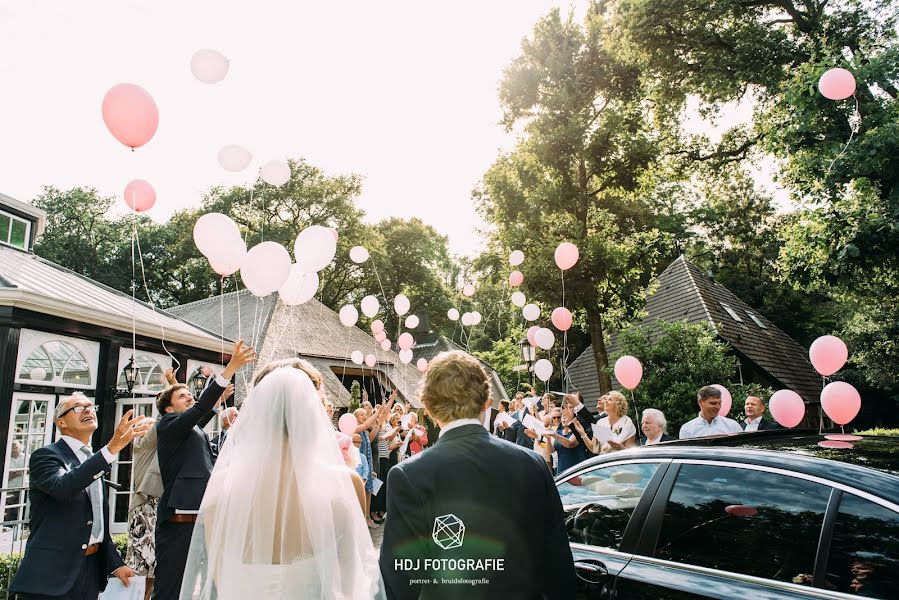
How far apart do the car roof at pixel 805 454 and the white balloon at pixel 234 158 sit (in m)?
5.87

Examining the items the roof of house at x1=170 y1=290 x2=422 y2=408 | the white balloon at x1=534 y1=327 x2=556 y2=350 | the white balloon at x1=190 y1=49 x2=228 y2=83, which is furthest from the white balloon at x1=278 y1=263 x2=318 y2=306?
the roof of house at x1=170 y1=290 x2=422 y2=408

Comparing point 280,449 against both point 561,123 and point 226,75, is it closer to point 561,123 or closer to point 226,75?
point 226,75

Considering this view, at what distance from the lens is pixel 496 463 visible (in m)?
2.20

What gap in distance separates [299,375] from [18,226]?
639 inches

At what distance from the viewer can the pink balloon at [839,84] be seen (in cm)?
860

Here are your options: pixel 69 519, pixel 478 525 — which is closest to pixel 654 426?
pixel 478 525

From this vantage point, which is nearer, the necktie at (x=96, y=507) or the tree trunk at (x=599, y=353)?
the necktie at (x=96, y=507)

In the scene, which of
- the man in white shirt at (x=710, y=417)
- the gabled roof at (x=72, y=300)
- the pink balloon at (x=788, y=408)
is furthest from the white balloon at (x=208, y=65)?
the pink balloon at (x=788, y=408)

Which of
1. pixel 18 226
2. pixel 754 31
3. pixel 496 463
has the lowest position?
pixel 496 463

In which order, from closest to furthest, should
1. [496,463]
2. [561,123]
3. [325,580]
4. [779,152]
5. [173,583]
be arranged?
1. [496,463]
2. [325,580]
3. [173,583]
4. [779,152]
5. [561,123]

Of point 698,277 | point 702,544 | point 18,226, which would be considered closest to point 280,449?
point 702,544

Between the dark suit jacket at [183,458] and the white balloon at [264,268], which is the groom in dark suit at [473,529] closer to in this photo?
the dark suit jacket at [183,458]

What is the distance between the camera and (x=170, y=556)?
4500mm

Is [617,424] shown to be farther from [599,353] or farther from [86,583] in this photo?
[599,353]
